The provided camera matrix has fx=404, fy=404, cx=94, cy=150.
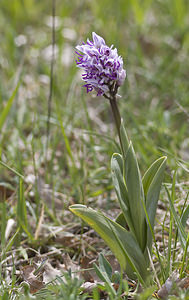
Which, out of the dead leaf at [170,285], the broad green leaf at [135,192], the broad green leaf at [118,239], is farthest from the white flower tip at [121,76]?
the dead leaf at [170,285]

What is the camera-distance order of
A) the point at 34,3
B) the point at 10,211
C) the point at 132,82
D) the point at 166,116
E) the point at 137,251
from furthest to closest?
the point at 34,3, the point at 132,82, the point at 166,116, the point at 10,211, the point at 137,251

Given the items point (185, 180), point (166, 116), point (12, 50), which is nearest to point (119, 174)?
point (185, 180)

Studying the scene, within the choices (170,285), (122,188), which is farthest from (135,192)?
(170,285)

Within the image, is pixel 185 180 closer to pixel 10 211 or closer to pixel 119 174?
pixel 119 174

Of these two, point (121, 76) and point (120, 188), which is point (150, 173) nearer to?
point (120, 188)

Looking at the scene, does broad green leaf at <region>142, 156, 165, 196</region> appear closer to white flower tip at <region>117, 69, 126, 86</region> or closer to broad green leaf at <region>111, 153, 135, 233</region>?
broad green leaf at <region>111, 153, 135, 233</region>

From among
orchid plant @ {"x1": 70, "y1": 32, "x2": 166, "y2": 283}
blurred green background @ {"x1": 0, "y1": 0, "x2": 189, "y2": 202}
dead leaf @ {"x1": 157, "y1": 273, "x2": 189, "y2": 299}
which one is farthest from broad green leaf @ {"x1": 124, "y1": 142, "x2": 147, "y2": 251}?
blurred green background @ {"x1": 0, "y1": 0, "x2": 189, "y2": 202}

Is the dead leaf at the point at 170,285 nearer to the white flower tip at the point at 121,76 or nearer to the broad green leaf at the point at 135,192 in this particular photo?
the broad green leaf at the point at 135,192
